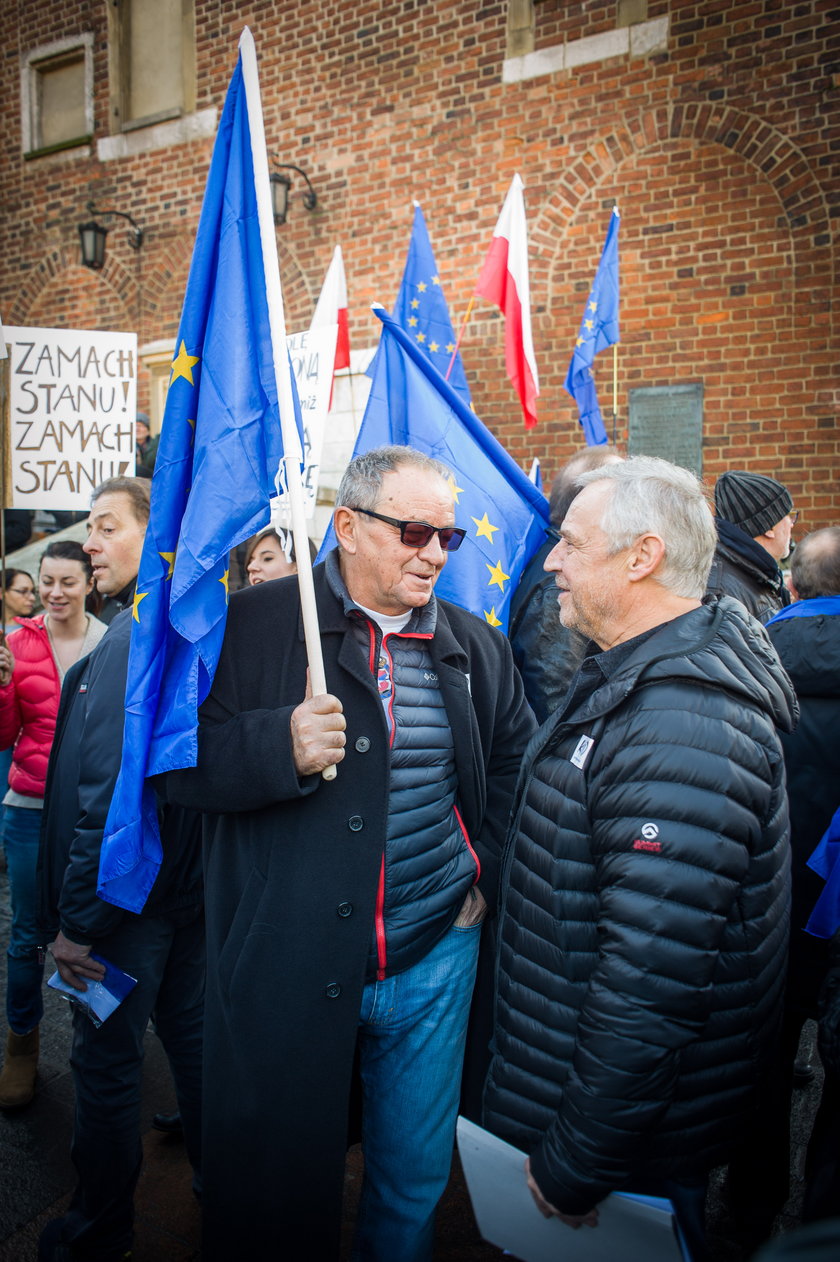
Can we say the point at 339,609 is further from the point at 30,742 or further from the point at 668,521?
the point at 30,742

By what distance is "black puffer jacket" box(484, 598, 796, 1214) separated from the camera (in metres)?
1.41

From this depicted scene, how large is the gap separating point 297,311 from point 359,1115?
25.1ft

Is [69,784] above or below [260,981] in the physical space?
above

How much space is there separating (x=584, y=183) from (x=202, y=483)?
6.16 m

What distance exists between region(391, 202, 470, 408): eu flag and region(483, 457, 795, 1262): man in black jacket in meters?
3.90

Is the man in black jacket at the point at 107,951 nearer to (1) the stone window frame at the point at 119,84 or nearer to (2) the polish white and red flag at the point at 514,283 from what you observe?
(2) the polish white and red flag at the point at 514,283

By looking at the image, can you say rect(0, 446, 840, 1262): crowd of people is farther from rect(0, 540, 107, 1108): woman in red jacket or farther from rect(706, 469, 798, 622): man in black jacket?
rect(0, 540, 107, 1108): woman in red jacket

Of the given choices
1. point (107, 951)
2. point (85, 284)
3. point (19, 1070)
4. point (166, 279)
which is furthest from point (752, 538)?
point (85, 284)

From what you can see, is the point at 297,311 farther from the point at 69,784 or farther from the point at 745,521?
Result: the point at 69,784

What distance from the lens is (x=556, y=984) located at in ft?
5.21

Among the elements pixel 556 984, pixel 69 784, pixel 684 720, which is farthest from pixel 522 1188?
pixel 69 784

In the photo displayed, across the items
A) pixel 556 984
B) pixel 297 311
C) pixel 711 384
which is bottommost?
pixel 556 984

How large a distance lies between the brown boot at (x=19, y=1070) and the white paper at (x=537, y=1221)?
205cm

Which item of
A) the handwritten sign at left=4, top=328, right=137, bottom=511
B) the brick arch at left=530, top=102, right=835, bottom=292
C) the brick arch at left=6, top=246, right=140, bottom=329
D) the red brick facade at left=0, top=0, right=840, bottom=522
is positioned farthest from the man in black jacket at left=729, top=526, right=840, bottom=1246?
the brick arch at left=6, top=246, right=140, bottom=329
